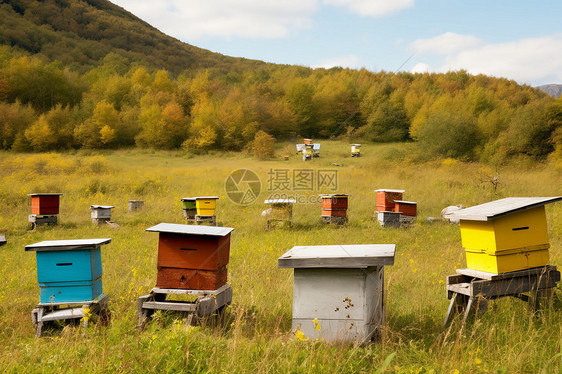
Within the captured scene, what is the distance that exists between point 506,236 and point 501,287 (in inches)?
19.9

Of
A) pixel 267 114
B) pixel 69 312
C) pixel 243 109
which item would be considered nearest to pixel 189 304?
pixel 69 312

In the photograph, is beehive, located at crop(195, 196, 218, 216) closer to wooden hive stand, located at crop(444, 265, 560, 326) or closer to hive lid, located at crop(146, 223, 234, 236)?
hive lid, located at crop(146, 223, 234, 236)

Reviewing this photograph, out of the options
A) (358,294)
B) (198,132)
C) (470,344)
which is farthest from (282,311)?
(198,132)

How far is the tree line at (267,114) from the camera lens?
32.1 metres

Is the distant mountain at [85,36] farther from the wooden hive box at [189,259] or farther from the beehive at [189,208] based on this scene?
the wooden hive box at [189,259]

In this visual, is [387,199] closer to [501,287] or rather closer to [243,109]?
[501,287]

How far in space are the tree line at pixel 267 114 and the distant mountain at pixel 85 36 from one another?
1806 centimetres

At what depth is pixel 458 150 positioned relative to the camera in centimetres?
3222

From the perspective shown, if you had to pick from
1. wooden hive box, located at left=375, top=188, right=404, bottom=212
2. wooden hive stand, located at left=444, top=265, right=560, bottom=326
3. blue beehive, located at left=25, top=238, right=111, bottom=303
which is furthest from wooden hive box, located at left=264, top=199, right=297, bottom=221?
wooden hive stand, located at left=444, top=265, right=560, bottom=326

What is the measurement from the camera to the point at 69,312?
4223mm

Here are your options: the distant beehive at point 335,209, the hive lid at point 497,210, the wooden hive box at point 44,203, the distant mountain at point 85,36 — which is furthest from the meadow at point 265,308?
the distant mountain at point 85,36

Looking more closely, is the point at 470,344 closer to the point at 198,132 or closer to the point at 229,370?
the point at 229,370

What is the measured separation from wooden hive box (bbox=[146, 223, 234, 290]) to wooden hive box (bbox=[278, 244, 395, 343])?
916mm

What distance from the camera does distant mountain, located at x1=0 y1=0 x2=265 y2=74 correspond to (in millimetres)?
80312
